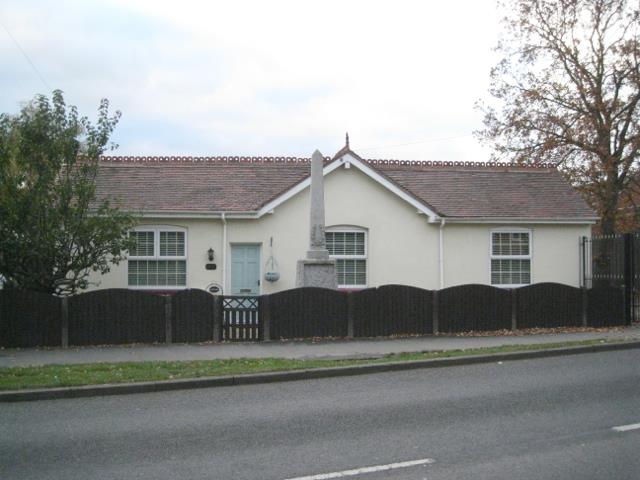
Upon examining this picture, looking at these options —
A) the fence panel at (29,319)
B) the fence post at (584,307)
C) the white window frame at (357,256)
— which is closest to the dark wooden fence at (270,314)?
the fence panel at (29,319)

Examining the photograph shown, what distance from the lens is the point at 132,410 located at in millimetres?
8930

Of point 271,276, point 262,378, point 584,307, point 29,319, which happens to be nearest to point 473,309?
point 584,307

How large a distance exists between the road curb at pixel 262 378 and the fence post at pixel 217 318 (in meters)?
3.88

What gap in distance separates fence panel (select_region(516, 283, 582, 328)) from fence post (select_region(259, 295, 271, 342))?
597 cm

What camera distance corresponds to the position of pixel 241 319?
14.7m

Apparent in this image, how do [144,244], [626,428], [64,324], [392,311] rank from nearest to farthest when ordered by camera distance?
[626,428] → [64,324] → [392,311] → [144,244]

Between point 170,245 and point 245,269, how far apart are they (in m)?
2.09

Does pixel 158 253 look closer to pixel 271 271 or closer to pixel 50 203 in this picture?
pixel 271 271

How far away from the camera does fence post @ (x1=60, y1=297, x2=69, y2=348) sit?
13914 millimetres

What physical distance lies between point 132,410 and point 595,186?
71.9 feet

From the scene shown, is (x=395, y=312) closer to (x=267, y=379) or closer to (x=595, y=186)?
(x=267, y=379)

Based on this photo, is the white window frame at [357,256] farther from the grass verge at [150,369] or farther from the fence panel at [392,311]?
the grass verge at [150,369]

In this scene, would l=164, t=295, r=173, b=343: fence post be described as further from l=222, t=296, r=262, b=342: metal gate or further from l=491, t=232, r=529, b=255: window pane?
l=491, t=232, r=529, b=255: window pane

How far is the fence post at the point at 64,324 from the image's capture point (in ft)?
45.6
